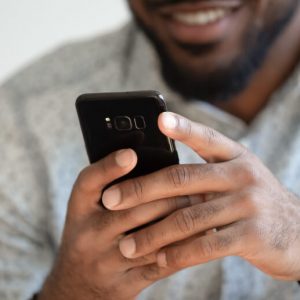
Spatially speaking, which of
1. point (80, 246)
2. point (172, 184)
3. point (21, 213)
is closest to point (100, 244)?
point (80, 246)

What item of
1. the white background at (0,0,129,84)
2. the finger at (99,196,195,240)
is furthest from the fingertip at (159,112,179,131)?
the white background at (0,0,129,84)

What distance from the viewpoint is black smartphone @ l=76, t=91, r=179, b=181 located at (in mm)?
558

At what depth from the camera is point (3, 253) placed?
3.04 ft

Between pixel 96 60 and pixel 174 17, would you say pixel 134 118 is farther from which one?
pixel 96 60

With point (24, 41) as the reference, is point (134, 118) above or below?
above

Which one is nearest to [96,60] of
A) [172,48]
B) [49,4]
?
[172,48]

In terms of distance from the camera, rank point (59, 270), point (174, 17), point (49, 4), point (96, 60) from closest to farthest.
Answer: point (59, 270) → point (174, 17) → point (96, 60) → point (49, 4)

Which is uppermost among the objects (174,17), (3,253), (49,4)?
(174,17)

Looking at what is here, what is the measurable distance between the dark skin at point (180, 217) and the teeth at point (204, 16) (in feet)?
1.08

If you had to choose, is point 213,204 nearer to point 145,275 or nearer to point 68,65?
point 145,275

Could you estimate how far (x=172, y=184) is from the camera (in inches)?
22.7

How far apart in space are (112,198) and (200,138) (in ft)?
0.35

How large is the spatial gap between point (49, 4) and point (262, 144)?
0.71 meters

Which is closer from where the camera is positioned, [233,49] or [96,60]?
[233,49]
